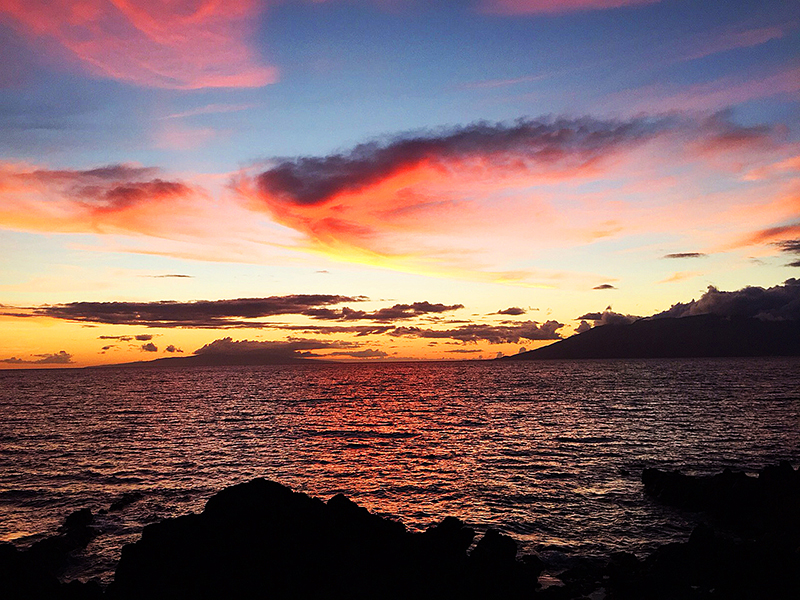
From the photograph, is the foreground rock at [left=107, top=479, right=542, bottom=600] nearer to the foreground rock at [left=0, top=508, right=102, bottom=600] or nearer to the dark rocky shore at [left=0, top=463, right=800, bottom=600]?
the dark rocky shore at [left=0, top=463, right=800, bottom=600]

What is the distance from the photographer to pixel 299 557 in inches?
775

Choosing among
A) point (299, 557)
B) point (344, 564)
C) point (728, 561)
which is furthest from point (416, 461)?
point (299, 557)

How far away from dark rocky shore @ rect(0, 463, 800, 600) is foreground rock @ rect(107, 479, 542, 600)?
0.13 feet

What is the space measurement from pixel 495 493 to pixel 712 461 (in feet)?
85.7

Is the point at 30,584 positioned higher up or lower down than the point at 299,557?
lower down

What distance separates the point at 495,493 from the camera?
41.8 m

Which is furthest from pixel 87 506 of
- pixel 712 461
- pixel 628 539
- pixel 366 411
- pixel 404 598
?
pixel 366 411

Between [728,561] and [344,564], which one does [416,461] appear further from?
[344,564]

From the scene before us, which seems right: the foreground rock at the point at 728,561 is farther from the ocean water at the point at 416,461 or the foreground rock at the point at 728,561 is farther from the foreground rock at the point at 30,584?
the foreground rock at the point at 30,584

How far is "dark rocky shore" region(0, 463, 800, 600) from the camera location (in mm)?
18906

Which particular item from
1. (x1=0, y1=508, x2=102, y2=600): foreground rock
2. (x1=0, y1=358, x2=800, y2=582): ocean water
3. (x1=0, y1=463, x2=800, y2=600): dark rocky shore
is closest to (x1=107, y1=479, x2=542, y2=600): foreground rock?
(x1=0, y1=463, x2=800, y2=600): dark rocky shore

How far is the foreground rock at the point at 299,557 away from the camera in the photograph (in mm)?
18750

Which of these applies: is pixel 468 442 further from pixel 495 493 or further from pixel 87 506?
pixel 87 506

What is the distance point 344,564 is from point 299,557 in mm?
1787
